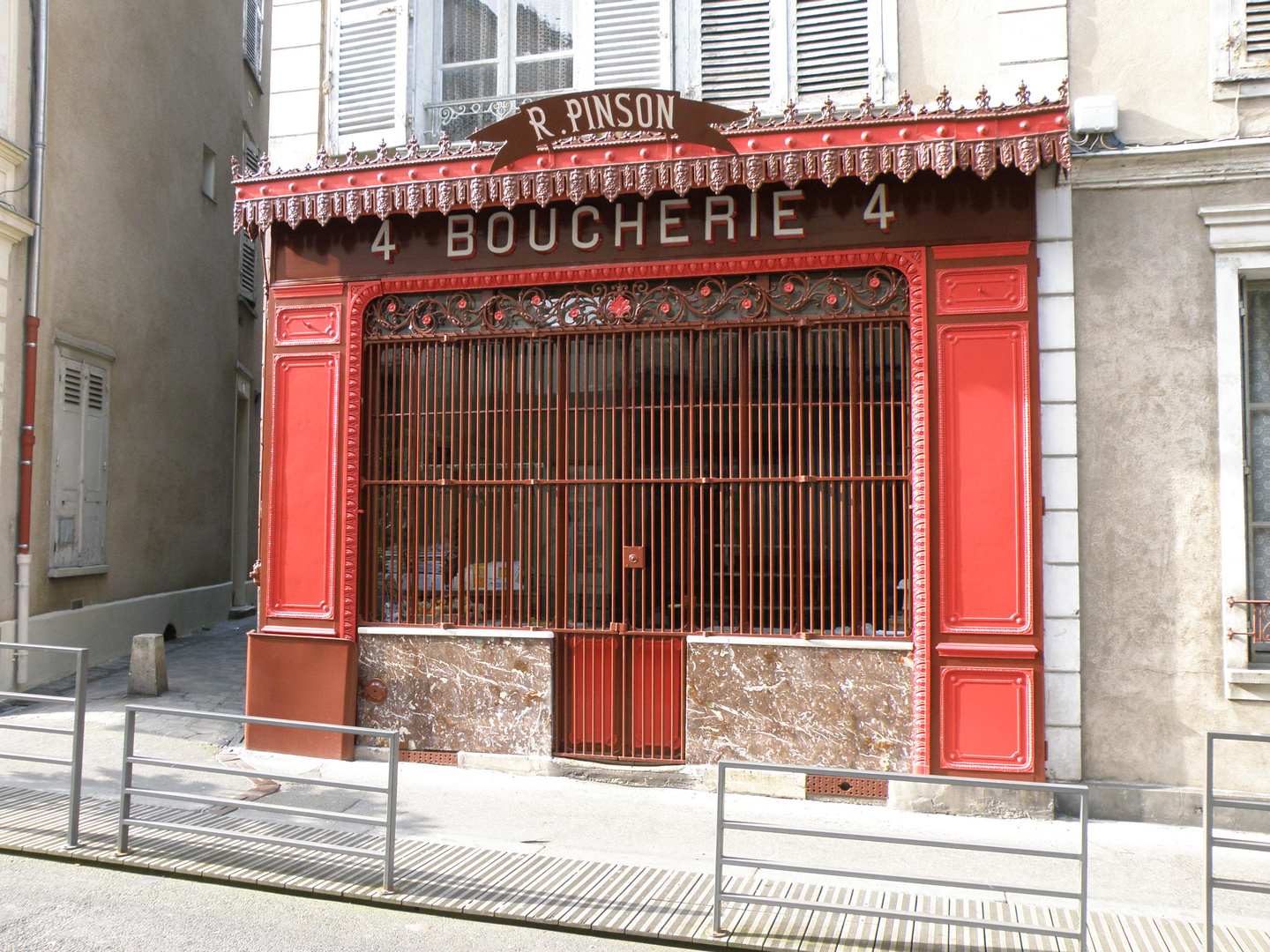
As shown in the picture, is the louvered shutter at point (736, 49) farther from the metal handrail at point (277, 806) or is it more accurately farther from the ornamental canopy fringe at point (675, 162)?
the metal handrail at point (277, 806)

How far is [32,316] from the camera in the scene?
9.70 meters

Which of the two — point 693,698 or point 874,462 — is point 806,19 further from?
point 693,698

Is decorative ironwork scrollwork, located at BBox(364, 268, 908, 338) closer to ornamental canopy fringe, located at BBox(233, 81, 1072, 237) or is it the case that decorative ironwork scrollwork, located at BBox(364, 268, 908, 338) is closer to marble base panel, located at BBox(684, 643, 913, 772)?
ornamental canopy fringe, located at BBox(233, 81, 1072, 237)

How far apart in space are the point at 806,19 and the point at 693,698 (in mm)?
5323

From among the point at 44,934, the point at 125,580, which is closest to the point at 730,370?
the point at 44,934

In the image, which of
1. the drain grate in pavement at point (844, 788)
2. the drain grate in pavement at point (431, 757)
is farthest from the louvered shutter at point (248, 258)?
Answer: the drain grate in pavement at point (844, 788)

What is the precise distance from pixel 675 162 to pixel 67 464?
7.61 metres

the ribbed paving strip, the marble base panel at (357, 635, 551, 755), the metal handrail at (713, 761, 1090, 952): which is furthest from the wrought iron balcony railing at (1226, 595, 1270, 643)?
the marble base panel at (357, 635, 551, 755)

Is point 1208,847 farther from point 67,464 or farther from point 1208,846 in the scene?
point 67,464

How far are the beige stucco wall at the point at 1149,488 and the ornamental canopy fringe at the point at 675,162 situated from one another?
94 cm

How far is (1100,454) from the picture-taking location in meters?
6.72

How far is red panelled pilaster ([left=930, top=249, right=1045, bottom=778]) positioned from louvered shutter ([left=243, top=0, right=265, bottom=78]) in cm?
1324

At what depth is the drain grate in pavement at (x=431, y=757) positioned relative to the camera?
757 cm

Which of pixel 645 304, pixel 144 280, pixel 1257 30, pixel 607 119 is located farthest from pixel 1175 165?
pixel 144 280
